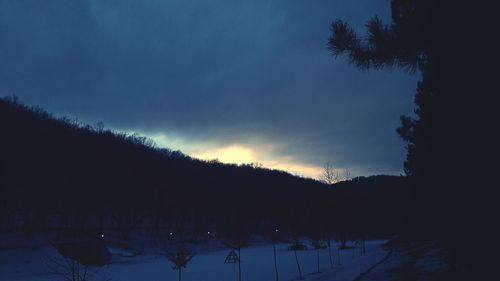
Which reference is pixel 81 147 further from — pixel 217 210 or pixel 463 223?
pixel 463 223

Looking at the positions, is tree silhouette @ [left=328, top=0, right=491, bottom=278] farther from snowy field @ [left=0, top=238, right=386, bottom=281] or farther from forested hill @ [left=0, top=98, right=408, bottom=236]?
forested hill @ [left=0, top=98, right=408, bottom=236]

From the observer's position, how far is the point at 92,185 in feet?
226

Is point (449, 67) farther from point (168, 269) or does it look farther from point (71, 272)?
point (168, 269)

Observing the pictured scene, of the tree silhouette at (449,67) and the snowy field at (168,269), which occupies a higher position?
the tree silhouette at (449,67)

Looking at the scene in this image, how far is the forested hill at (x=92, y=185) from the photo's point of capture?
58.7 meters

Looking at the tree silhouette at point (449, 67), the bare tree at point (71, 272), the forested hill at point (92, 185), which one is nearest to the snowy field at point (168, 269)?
the bare tree at point (71, 272)

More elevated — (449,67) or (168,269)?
(449,67)

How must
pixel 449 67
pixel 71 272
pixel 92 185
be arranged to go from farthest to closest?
pixel 92 185, pixel 71 272, pixel 449 67

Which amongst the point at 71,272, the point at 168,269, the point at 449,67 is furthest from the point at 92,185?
the point at 449,67

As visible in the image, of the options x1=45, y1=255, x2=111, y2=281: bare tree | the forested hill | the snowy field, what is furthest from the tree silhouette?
the forested hill

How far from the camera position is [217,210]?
110m

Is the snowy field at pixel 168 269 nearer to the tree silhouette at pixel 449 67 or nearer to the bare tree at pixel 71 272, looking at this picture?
the bare tree at pixel 71 272

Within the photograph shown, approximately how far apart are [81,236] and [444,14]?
68.1 meters

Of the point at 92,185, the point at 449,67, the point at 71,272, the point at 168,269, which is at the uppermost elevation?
the point at 92,185
